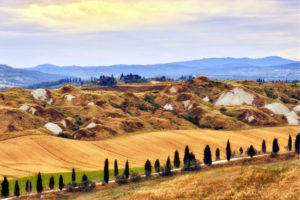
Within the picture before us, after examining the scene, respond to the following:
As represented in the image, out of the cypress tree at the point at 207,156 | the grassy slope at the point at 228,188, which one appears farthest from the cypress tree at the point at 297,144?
the grassy slope at the point at 228,188

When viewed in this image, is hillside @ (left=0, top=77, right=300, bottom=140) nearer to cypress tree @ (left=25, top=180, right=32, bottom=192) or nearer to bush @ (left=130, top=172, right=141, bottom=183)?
cypress tree @ (left=25, top=180, right=32, bottom=192)

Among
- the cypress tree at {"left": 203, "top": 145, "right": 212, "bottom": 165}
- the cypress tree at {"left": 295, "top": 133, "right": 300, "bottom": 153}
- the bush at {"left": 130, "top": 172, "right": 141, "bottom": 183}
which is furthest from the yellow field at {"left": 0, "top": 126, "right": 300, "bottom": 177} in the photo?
the bush at {"left": 130, "top": 172, "right": 141, "bottom": 183}

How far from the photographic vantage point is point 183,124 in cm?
17775

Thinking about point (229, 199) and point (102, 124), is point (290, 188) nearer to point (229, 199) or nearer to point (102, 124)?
point (229, 199)

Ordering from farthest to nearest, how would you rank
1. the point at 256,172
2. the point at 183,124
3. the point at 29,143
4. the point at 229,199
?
the point at 183,124, the point at 29,143, the point at 256,172, the point at 229,199

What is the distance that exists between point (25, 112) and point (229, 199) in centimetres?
11122

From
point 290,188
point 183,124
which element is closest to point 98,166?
point 290,188

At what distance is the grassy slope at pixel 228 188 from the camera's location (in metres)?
67.3

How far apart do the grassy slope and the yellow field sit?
92.6 feet

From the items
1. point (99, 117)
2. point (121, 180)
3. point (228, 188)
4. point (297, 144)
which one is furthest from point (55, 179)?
point (99, 117)

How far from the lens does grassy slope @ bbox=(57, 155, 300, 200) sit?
6731 centimetres

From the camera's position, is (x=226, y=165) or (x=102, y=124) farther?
(x=102, y=124)

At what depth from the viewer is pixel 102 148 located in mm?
132375

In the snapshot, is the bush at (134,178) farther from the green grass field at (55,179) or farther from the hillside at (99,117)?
the hillside at (99,117)
